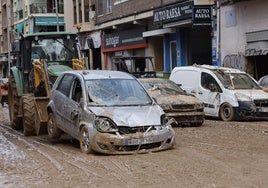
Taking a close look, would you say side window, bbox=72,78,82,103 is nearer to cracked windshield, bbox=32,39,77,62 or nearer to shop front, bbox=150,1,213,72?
cracked windshield, bbox=32,39,77,62

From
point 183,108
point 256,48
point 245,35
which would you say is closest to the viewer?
point 183,108

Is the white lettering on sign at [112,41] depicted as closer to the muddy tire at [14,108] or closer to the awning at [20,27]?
the muddy tire at [14,108]

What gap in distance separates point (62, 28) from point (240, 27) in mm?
33665

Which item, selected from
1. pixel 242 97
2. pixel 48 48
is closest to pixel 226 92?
pixel 242 97

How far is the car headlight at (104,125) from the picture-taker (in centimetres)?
1023

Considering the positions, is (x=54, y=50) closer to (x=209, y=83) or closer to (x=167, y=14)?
(x=209, y=83)

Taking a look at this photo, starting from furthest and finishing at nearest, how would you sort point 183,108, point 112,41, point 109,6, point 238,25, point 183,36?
1. point 112,41
2. point 109,6
3. point 183,36
4. point 238,25
5. point 183,108

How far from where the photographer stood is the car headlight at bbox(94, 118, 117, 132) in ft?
33.6

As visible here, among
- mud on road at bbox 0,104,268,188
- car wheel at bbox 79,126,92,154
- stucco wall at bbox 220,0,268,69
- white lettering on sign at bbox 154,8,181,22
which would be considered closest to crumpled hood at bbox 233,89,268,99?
mud on road at bbox 0,104,268,188

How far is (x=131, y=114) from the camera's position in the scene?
10539mm

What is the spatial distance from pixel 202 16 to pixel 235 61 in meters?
2.96

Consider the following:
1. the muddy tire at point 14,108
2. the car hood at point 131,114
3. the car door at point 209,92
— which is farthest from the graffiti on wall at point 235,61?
the car hood at point 131,114

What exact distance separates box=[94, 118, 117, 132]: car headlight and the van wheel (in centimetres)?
767

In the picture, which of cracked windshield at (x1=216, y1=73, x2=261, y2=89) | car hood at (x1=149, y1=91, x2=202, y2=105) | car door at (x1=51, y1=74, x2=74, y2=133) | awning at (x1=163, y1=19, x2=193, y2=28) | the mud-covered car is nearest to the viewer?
the mud-covered car
